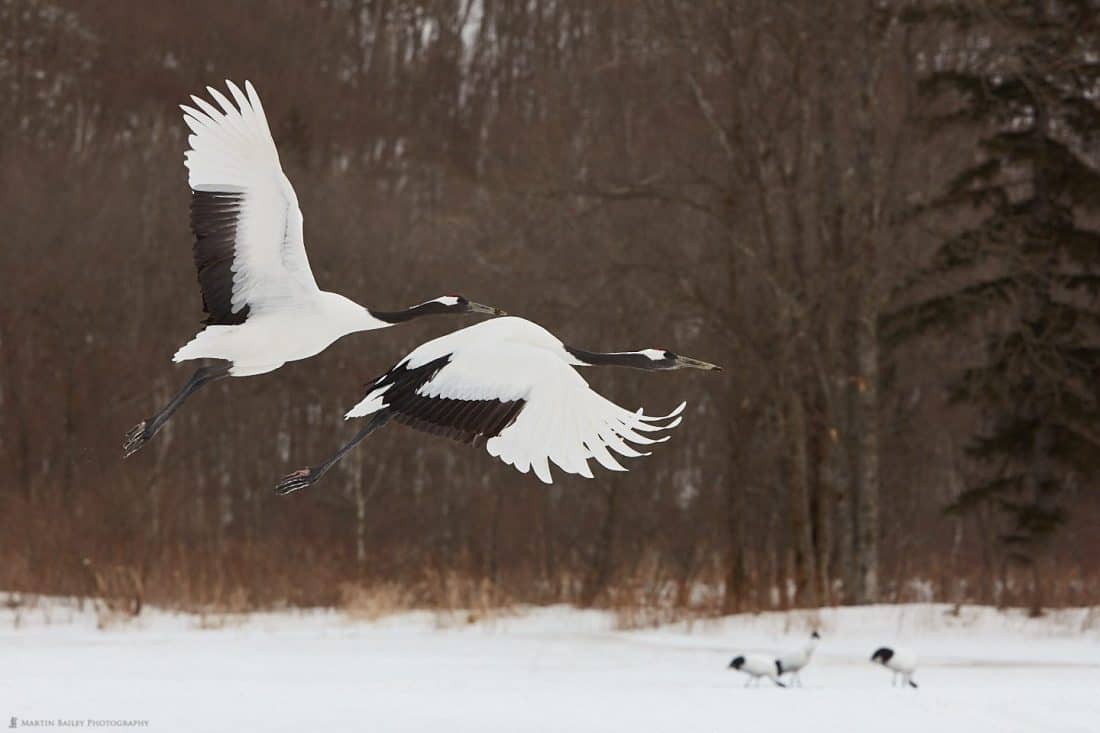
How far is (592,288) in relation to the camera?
15570mm

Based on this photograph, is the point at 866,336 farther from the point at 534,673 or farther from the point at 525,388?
the point at 525,388

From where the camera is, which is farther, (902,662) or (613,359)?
(902,662)

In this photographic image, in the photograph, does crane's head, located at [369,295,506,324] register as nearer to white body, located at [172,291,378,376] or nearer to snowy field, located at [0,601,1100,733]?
white body, located at [172,291,378,376]

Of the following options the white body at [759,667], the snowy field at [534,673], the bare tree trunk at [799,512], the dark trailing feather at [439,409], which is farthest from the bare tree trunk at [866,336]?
the dark trailing feather at [439,409]

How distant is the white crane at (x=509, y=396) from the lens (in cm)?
432

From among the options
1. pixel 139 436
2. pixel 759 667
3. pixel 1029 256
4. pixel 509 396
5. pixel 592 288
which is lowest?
pixel 759 667

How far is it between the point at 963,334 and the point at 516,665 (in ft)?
22.9

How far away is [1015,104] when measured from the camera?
15.8 metres

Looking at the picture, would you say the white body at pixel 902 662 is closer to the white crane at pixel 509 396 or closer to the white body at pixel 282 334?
the white crane at pixel 509 396

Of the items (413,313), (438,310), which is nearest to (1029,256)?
(438,310)

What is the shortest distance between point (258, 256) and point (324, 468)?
24.7 inches

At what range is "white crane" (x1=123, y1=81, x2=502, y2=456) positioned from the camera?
4273mm

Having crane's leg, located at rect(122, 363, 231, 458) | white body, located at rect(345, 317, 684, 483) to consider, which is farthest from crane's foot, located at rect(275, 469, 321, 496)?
crane's leg, located at rect(122, 363, 231, 458)

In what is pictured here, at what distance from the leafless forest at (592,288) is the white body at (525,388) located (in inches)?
369
